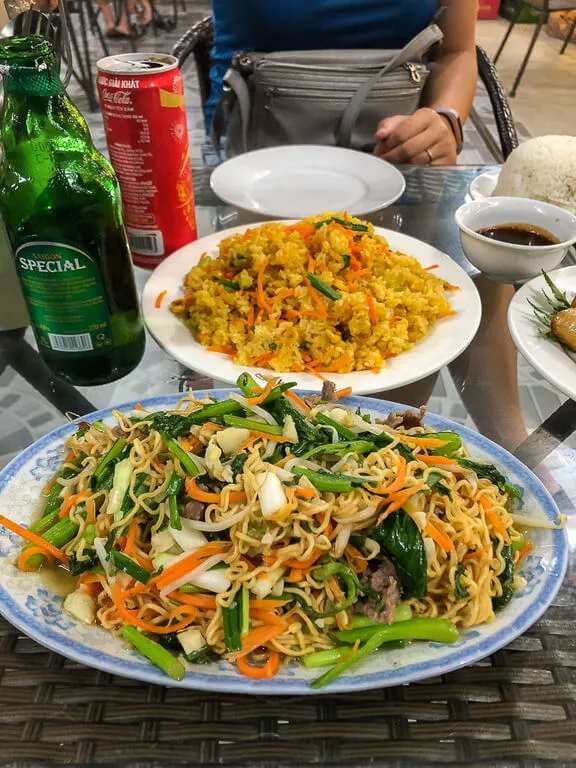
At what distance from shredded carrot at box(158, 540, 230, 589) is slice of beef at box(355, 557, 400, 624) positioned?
0.19 m

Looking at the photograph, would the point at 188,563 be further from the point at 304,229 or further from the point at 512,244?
the point at 512,244

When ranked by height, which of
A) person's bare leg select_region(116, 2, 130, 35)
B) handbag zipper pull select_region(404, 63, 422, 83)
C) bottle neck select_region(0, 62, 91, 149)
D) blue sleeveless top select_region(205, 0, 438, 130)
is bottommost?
person's bare leg select_region(116, 2, 130, 35)

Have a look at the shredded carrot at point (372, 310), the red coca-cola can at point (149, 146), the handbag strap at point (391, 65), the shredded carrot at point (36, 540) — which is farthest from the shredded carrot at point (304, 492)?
the handbag strap at point (391, 65)

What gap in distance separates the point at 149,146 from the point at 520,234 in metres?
0.92

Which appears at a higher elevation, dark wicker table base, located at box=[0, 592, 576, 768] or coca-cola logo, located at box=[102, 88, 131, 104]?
coca-cola logo, located at box=[102, 88, 131, 104]

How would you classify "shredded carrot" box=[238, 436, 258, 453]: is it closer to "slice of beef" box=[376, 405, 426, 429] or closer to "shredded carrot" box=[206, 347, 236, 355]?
"slice of beef" box=[376, 405, 426, 429]

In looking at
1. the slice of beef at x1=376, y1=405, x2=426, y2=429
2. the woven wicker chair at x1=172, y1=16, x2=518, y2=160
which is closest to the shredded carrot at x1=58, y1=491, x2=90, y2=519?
the slice of beef at x1=376, y1=405, x2=426, y2=429

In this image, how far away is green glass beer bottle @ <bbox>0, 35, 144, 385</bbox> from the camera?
3.37 ft

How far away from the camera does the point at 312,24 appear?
2197mm

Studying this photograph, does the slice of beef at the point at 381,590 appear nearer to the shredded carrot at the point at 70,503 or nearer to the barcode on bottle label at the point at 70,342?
the shredded carrot at the point at 70,503

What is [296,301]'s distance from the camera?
50.4 inches

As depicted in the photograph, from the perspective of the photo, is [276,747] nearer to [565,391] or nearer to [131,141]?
[565,391]

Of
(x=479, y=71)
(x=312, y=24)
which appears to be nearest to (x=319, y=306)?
(x=312, y=24)

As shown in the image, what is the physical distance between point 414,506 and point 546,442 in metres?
0.50
